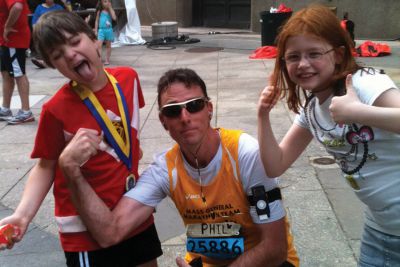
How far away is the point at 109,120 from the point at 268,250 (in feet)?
2.95

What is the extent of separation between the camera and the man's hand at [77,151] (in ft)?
6.09

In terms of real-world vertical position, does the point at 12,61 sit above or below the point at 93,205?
below

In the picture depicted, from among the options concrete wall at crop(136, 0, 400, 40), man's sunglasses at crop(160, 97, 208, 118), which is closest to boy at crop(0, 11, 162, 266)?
man's sunglasses at crop(160, 97, 208, 118)

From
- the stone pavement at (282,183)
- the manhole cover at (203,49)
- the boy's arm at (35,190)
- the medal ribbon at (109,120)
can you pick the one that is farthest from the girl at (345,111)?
the manhole cover at (203,49)

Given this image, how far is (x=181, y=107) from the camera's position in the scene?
2.00m

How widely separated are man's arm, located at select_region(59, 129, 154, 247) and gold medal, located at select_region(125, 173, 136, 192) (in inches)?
2.8

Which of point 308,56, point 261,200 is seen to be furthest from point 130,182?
point 308,56

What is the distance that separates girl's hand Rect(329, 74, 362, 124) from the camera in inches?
66.6

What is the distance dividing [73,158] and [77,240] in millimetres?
505

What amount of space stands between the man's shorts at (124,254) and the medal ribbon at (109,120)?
389 millimetres

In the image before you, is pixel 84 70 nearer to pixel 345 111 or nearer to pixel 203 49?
pixel 345 111

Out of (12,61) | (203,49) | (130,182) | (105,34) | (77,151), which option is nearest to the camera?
(77,151)

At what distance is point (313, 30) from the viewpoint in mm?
1829

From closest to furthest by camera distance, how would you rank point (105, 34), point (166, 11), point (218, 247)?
point (218, 247) → point (105, 34) → point (166, 11)
